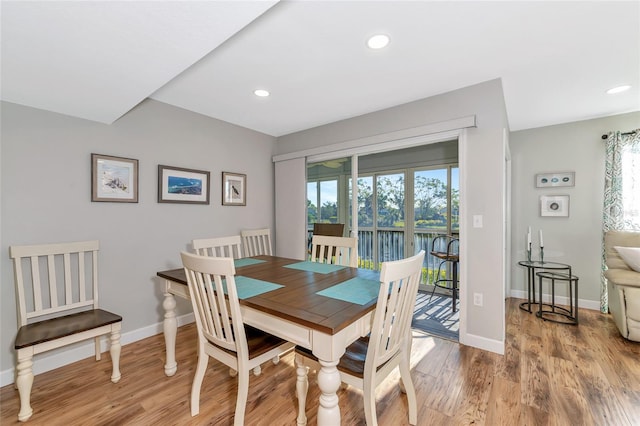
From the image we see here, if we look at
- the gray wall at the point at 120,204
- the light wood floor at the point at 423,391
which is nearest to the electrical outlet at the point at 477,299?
the light wood floor at the point at 423,391

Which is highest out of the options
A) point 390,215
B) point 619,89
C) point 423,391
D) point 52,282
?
point 619,89

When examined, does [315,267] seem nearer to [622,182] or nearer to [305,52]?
[305,52]

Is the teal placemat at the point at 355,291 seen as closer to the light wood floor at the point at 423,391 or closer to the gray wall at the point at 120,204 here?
the light wood floor at the point at 423,391

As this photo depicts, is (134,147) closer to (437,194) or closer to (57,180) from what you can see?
(57,180)

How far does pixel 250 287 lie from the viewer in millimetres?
1701

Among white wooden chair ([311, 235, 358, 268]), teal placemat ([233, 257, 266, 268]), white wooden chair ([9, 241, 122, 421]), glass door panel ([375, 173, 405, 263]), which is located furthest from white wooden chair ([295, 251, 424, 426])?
glass door panel ([375, 173, 405, 263])

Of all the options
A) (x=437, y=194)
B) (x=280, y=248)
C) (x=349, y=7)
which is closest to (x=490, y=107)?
(x=349, y=7)

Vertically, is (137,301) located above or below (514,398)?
above

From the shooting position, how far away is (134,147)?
269 cm

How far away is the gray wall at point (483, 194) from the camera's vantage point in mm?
2391

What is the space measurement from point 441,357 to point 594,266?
8.76 ft

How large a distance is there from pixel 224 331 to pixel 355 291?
0.79 metres

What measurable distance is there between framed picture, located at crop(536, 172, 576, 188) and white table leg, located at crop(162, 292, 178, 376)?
15.0 ft

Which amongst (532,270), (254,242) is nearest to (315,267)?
(254,242)
